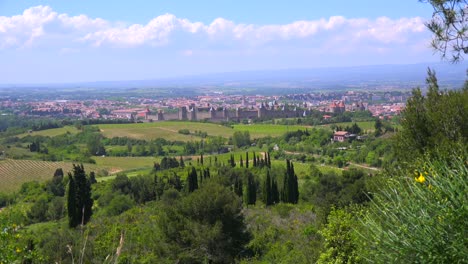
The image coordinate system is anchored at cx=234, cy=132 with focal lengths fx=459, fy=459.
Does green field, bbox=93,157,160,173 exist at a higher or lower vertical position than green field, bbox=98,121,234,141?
lower

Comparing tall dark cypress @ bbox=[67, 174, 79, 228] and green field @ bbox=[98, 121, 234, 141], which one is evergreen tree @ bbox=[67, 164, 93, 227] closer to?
tall dark cypress @ bbox=[67, 174, 79, 228]

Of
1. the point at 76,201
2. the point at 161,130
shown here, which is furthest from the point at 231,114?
the point at 76,201

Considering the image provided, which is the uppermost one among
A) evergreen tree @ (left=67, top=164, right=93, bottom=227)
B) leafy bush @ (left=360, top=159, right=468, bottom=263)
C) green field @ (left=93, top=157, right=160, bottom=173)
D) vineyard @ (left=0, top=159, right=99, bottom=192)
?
leafy bush @ (left=360, top=159, right=468, bottom=263)

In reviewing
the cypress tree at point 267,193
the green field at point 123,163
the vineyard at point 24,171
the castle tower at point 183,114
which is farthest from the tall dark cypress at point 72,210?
the castle tower at point 183,114

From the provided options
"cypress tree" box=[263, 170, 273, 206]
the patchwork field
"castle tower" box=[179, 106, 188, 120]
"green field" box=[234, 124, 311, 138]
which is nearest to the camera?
"cypress tree" box=[263, 170, 273, 206]

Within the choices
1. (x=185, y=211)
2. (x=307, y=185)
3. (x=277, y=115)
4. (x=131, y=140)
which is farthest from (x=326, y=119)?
(x=185, y=211)

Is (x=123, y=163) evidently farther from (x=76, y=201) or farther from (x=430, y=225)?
(x=430, y=225)

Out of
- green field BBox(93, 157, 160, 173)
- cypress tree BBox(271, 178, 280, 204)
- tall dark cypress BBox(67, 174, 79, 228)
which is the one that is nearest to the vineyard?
green field BBox(93, 157, 160, 173)

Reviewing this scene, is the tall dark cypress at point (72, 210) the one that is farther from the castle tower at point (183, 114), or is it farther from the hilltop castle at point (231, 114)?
the castle tower at point (183, 114)

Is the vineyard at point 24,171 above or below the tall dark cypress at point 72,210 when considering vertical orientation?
below
